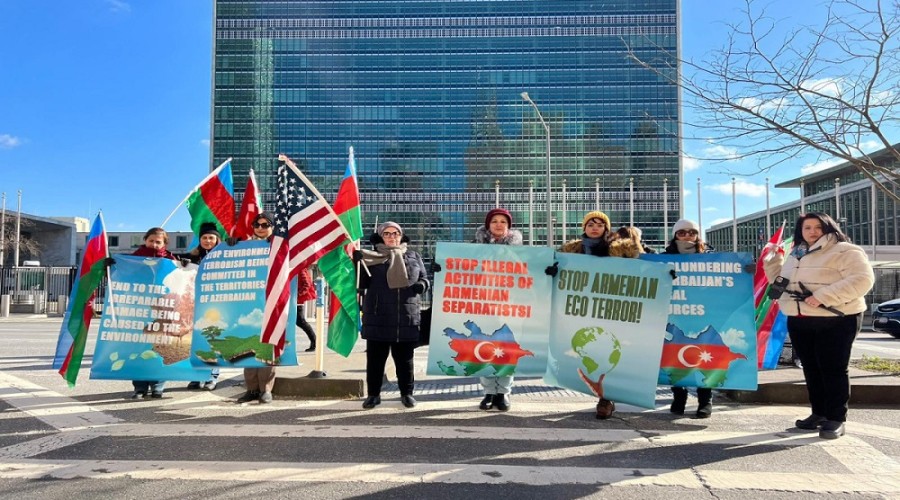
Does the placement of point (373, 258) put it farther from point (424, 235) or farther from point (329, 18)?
point (329, 18)

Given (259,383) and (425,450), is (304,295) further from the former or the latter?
(425,450)

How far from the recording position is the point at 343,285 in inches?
257

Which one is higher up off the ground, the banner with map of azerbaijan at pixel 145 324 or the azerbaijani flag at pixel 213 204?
the azerbaijani flag at pixel 213 204

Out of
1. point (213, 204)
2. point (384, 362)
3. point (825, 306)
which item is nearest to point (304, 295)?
point (213, 204)

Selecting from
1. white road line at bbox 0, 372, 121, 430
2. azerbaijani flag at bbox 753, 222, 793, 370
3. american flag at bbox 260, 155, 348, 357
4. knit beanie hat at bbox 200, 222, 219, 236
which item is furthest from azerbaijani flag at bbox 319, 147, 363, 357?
azerbaijani flag at bbox 753, 222, 793, 370

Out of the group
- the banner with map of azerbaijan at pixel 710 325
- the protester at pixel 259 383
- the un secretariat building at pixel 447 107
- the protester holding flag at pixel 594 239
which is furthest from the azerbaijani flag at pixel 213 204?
the un secretariat building at pixel 447 107

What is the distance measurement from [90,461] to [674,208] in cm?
10300

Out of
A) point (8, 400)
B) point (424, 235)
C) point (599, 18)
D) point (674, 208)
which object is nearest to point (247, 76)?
point (424, 235)

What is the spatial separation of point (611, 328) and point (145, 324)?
512cm

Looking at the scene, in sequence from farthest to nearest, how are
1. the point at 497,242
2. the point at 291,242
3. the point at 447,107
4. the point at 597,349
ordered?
the point at 447,107
the point at 291,242
the point at 497,242
the point at 597,349

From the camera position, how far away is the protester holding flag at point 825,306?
4.93 meters

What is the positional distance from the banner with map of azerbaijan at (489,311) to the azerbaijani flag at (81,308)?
3935 millimetres

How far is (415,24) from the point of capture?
102 meters

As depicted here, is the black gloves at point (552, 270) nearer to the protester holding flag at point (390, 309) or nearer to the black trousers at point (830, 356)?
the protester holding flag at point (390, 309)
